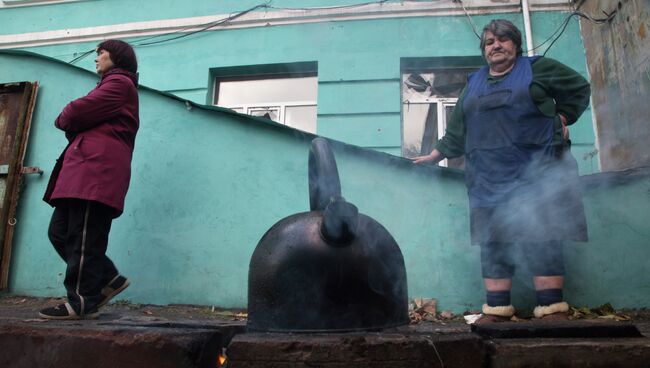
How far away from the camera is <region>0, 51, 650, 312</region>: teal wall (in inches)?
126

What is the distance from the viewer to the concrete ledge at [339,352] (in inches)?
59.4

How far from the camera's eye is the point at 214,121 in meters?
3.97

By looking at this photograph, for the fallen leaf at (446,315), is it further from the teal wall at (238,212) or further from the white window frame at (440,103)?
the white window frame at (440,103)

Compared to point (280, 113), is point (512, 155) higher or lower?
lower

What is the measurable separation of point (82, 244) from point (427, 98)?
4.38 metres

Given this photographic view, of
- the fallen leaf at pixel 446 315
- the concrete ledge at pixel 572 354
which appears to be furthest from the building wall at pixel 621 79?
the concrete ledge at pixel 572 354

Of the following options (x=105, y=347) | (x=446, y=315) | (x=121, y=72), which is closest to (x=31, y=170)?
(x=121, y=72)

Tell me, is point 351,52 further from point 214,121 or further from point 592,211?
point 592,211

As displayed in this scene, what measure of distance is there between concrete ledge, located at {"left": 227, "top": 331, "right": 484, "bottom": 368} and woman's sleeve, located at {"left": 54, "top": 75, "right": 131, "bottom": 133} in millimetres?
2044

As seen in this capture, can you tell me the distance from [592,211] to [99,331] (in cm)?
326

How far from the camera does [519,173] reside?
264cm

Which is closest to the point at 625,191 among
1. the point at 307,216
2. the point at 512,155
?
the point at 512,155

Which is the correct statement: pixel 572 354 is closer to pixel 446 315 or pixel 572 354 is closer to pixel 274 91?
pixel 446 315

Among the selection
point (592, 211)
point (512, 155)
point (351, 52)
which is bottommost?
point (592, 211)
